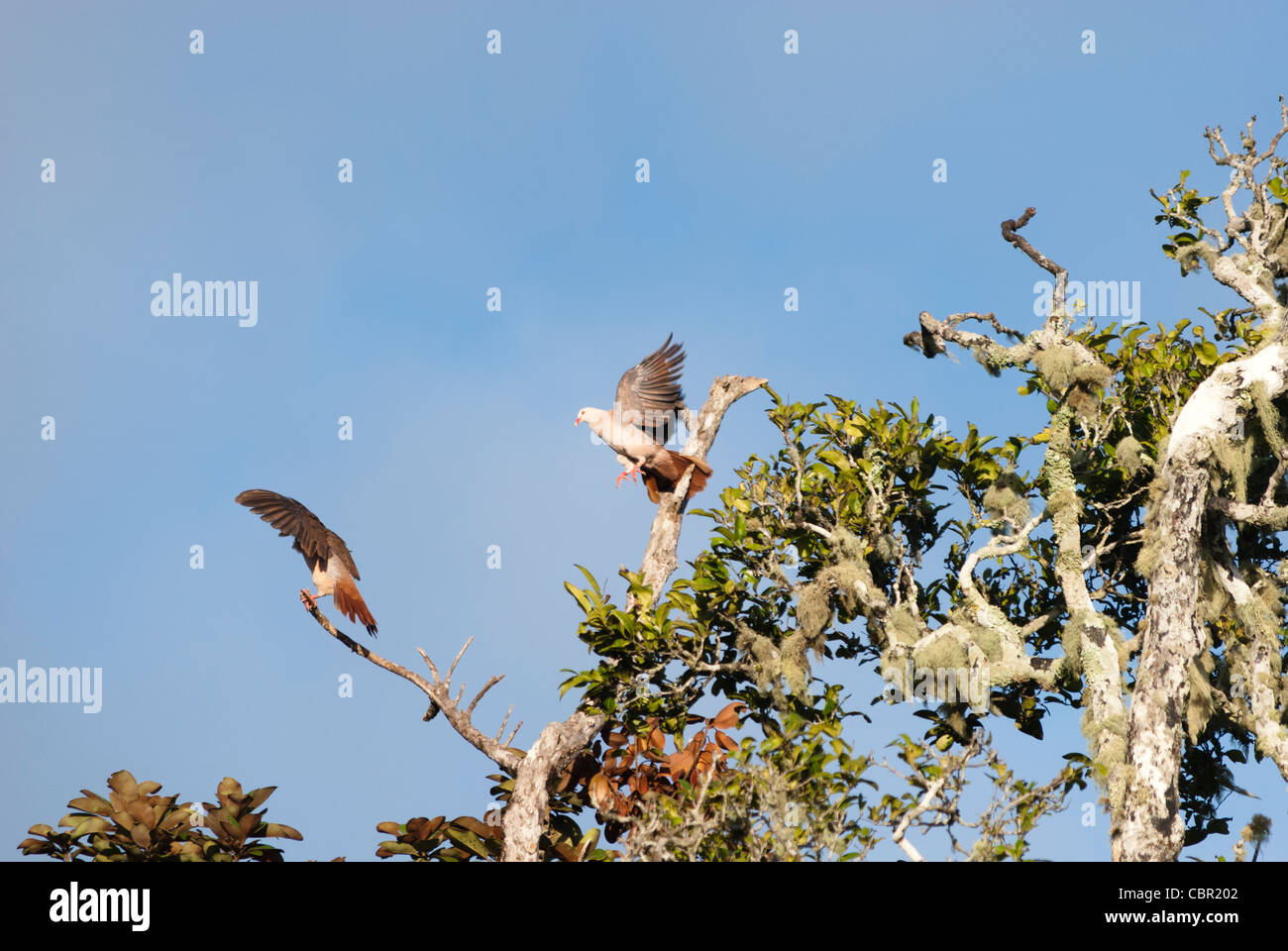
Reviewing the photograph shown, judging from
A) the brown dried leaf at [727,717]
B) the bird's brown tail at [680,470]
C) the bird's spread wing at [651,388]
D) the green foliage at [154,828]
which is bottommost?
the green foliage at [154,828]

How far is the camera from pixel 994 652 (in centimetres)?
735

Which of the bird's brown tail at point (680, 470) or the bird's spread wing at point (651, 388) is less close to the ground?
the bird's spread wing at point (651, 388)

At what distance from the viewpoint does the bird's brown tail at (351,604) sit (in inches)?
372

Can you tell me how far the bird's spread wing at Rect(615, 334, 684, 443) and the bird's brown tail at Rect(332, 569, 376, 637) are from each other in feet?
8.65

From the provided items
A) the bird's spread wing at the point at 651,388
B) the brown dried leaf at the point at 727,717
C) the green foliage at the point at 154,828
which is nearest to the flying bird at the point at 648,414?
the bird's spread wing at the point at 651,388

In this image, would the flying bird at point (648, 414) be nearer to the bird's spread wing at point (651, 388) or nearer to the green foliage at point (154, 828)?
the bird's spread wing at point (651, 388)

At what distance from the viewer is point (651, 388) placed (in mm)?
9492

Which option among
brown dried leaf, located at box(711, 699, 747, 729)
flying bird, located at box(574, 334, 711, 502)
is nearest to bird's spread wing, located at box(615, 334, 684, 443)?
flying bird, located at box(574, 334, 711, 502)

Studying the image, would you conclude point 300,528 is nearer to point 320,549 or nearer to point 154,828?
point 320,549
